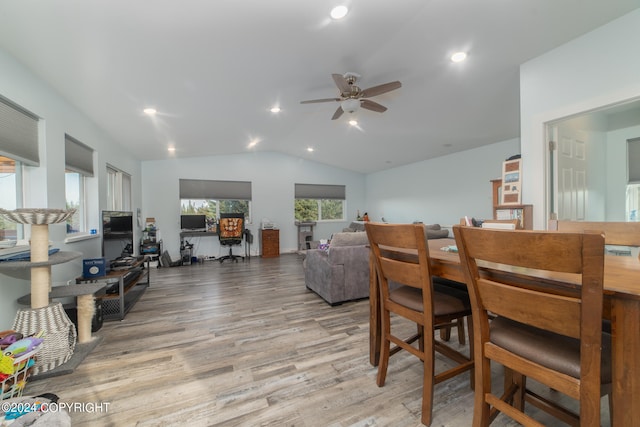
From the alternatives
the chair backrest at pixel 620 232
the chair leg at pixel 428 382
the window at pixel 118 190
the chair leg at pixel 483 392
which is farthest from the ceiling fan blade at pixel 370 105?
the window at pixel 118 190

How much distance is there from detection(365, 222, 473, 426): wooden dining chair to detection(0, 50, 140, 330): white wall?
2739 mm

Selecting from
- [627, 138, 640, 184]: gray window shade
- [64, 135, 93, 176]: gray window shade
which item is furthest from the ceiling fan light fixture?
[627, 138, 640, 184]: gray window shade

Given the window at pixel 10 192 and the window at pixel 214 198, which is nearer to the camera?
the window at pixel 10 192

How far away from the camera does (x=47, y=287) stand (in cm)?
191

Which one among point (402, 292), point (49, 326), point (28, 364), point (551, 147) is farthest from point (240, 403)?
point (551, 147)

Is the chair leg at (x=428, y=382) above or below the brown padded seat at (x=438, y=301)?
below

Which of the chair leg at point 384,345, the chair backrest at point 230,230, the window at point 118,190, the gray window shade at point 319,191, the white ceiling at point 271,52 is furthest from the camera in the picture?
the gray window shade at point 319,191

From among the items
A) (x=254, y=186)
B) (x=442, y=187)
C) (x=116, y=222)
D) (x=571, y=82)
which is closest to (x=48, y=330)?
(x=116, y=222)

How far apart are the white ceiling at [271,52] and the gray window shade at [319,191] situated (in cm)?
356

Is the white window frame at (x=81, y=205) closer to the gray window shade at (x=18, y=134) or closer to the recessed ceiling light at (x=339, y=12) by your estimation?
the gray window shade at (x=18, y=134)

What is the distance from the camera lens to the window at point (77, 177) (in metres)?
2.89

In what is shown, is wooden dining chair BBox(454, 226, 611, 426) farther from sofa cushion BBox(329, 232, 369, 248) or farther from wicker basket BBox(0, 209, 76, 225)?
wicker basket BBox(0, 209, 76, 225)

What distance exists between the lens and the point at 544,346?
98cm

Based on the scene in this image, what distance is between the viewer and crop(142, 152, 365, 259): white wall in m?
6.17
